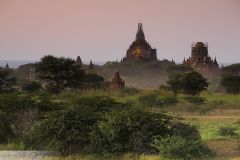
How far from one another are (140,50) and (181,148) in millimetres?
71911

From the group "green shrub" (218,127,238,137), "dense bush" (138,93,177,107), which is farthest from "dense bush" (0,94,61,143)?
"dense bush" (138,93,177,107)

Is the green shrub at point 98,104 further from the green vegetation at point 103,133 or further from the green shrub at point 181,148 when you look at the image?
the green shrub at point 181,148

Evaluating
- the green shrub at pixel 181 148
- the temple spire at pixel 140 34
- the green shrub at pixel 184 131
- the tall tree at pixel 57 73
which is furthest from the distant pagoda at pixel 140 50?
the green shrub at pixel 181 148

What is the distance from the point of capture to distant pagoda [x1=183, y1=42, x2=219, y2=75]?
6756 centimetres

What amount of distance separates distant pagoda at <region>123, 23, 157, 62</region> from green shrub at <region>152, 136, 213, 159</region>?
69.7 meters

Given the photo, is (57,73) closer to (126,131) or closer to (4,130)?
(4,130)

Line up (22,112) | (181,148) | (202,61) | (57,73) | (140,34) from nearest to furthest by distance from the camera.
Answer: (181,148), (22,112), (57,73), (202,61), (140,34)

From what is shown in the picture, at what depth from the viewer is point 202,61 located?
6838 cm

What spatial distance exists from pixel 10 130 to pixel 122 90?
1098 inches

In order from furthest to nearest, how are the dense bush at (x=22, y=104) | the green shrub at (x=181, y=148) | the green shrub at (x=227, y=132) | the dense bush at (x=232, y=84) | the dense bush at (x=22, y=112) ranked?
the dense bush at (x=232, y=84) < the green shrub at (x=227, y=132) < the dense bush at (x=22, y=104) < the dense bush at (x=22, y=112) < the green shrub at (x=181, y=148)

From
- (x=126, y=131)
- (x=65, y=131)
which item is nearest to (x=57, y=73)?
(x=65, y=131)

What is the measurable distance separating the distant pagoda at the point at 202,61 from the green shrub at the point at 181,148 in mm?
56156

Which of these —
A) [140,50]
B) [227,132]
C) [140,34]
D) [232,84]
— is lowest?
[227,132]

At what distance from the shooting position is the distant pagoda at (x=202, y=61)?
67.6m
